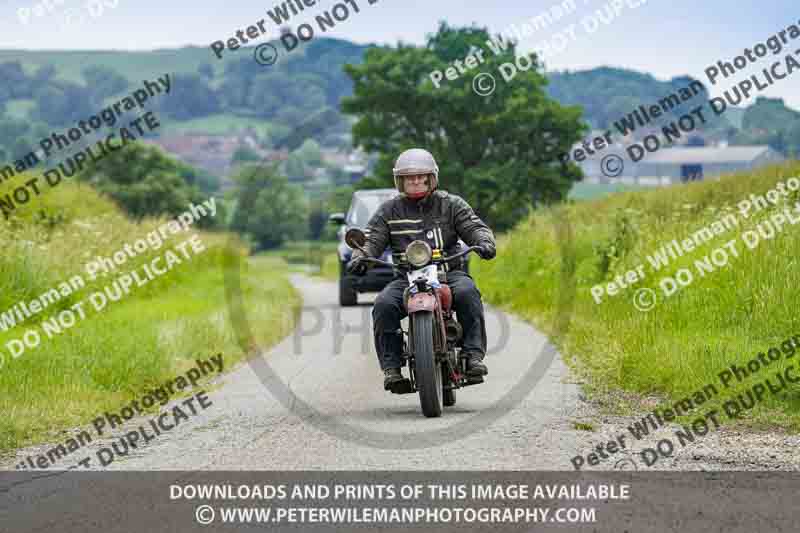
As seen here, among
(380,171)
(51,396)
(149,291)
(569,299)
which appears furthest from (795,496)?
(380,171)

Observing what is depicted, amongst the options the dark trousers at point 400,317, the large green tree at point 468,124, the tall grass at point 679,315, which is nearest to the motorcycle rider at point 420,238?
the dark trousers at point 400,317

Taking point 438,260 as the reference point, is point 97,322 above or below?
below

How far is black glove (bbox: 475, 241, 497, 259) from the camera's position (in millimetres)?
9477

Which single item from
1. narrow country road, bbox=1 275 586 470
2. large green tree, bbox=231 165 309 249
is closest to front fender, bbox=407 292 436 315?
narrow country road, bbox=1 275 586 470

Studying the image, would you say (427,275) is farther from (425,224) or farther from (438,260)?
(425,224)

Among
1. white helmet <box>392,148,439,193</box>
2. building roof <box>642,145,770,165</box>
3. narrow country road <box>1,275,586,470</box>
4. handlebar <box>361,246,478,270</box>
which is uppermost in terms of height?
building roof <box>642,145,770,165</box>

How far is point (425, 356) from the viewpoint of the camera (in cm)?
895

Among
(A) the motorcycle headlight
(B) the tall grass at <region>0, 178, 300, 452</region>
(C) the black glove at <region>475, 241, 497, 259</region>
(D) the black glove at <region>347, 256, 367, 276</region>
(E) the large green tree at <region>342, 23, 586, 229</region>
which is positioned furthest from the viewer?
(E) the large green tree at <region>342, 23, 586, 229</region>

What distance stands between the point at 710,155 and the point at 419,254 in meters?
76.7

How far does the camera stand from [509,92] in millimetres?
62562

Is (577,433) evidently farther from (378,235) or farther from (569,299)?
(569,299)

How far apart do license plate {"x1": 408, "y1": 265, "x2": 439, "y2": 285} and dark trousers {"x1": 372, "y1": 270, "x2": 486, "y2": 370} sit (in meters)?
0.25

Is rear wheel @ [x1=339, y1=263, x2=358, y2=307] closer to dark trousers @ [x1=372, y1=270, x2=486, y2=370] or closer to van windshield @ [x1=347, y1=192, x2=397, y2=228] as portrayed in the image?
van windshield @ [x1=347, y1=192, x2=397, y2=228]

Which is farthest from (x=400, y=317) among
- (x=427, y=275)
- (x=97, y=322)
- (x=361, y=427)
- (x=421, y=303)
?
(x=97, y=322)
